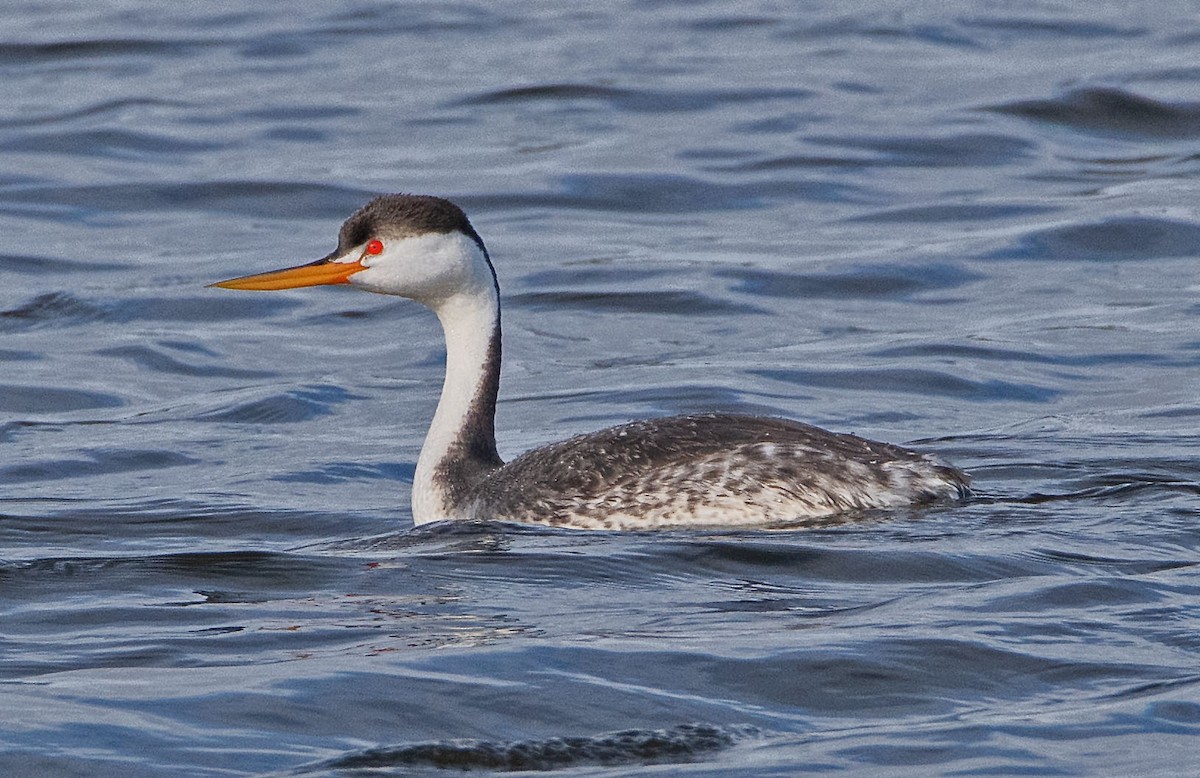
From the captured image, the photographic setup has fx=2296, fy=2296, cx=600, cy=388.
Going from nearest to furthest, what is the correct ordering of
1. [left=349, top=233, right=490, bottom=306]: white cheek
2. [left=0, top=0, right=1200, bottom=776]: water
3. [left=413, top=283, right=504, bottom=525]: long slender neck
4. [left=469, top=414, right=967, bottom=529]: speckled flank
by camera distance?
[left=0, top=0, right=1200, bottom=776]: water < [left=469, top=414, right=967, bottom=529]: speckled flank < [left=349, top=233, right=490, bottom=306]: white cheek < [left=413, top=283, right=504, bottom=525]: long slender neck

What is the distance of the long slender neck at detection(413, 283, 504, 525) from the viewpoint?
9.06m

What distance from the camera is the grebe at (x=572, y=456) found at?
8344 millimetres

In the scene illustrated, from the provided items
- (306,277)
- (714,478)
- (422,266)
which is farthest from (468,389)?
(714,478)

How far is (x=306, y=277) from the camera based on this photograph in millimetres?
9109

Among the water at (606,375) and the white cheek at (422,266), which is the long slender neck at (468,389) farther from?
the water at (606,375)

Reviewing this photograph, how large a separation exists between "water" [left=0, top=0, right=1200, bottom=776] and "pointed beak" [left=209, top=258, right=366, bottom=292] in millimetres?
900

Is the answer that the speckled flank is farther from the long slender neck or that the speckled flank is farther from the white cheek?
the white cheek

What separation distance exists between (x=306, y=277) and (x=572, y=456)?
1.36 meters

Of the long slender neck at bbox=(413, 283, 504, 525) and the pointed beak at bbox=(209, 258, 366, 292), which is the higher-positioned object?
the pointed beak at bbox=(209, 258, 366, 292)

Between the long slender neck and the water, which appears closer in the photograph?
the water

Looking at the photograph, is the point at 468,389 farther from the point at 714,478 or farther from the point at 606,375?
the point at 606,375

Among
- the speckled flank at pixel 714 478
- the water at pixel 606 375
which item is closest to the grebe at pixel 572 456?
the speckled flank at pixel 714 478

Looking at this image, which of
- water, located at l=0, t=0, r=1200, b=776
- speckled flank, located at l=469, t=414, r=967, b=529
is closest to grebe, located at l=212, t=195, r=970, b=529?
speckled flank, located at l=469, t=414, r=967, b=529

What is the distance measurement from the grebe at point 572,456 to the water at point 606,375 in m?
0.18
